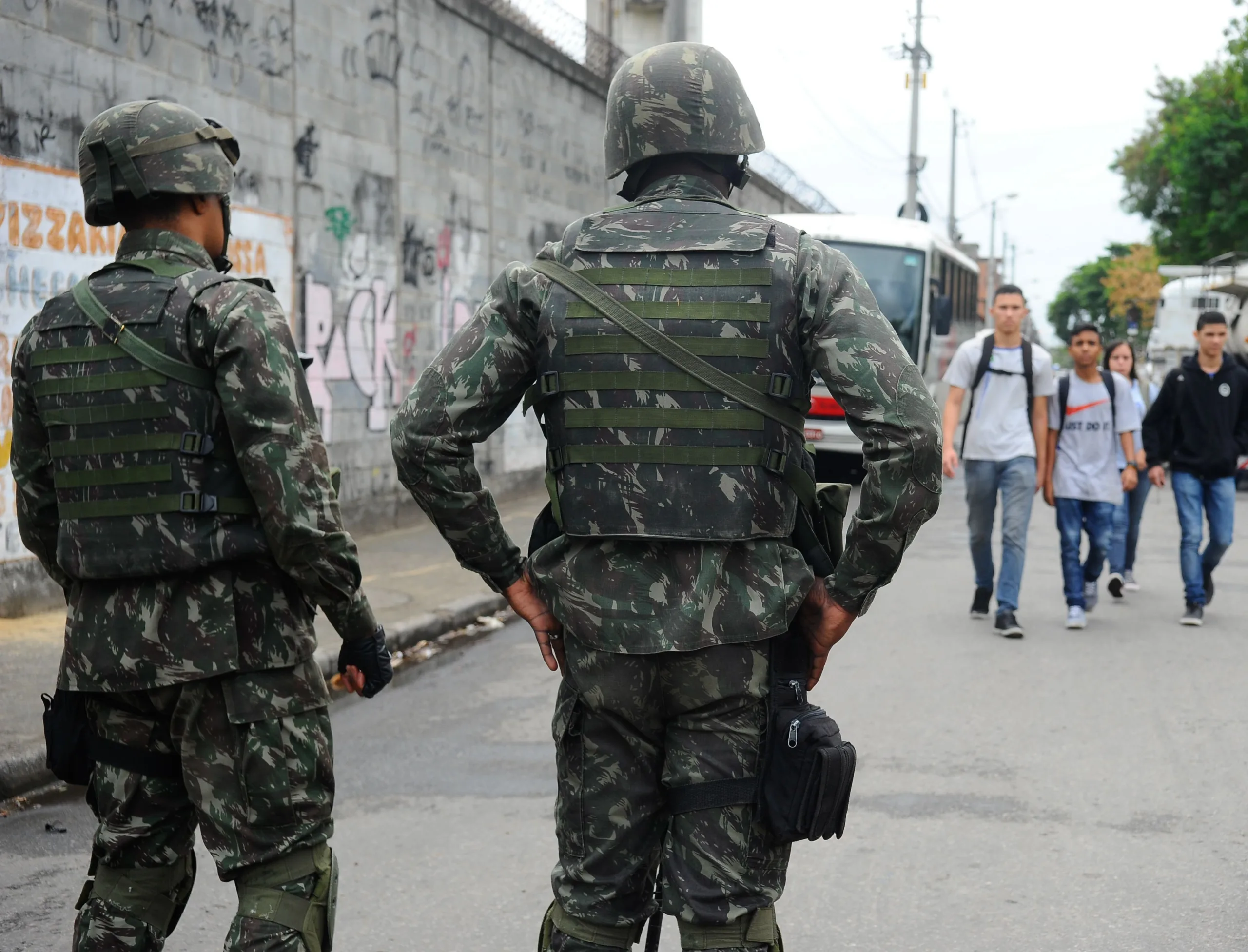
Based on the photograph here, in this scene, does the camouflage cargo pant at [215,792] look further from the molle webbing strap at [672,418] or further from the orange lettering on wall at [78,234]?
the orange lettering on wall at [78,234]

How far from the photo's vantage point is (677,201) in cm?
277

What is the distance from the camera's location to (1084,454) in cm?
845

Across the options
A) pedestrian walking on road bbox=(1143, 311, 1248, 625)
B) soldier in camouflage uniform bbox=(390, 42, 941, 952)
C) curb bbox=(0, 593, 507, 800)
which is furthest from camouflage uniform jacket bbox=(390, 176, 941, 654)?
pedestrian walking on road bbox=(1143, 311, 1248, 625)

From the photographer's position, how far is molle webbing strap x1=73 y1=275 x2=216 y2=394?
2.79 meters

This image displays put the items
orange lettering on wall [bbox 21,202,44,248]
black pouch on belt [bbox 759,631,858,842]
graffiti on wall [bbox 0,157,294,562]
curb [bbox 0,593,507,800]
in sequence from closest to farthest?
black pouch on belt [bbox 759,631,858,842]
curb [bbox 0,593,507,800]
graffiti on wall [bbox 0,157,294,562]
orange lettering on wall [bbox 21,202,44,248]

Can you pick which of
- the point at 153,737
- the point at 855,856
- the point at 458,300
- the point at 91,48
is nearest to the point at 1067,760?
the point at 855,856

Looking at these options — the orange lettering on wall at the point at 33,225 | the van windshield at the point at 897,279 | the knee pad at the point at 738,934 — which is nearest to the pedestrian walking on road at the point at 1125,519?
the orange lettering on wall at the point at 33,225

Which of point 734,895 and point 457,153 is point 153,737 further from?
point 457,153

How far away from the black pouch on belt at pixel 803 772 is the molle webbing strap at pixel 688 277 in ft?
2.52

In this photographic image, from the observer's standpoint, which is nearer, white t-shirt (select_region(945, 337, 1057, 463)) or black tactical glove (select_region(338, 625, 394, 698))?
black tactical glove (select_region(338, 625, 394, 698))

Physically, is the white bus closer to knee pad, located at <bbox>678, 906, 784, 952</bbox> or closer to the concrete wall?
the concrete wall

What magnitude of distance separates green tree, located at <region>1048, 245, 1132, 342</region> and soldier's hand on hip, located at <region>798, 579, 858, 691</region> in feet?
291

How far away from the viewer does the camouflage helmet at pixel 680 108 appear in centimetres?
273

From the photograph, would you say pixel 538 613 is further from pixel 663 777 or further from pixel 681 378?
pixel 681 378
